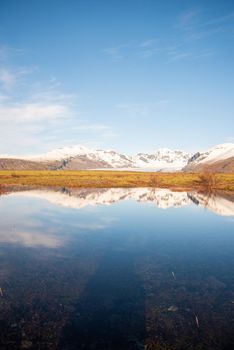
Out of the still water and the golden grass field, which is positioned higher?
the golden grass field

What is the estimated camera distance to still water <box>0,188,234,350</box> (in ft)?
39.1

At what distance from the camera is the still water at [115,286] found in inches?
470

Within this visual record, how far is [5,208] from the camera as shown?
45.5 m

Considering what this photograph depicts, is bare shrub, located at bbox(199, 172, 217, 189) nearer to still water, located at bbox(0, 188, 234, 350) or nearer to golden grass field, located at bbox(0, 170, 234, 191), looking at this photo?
golden grass field, located at bbox(0, 170, 234, 191)

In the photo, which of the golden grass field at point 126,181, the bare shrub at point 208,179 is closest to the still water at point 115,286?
the golden grass field at point 126,181

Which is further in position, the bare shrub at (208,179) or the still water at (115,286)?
the bare shrub at (208,179)

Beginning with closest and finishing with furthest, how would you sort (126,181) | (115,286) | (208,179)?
(115,286) < (208,179) < (126,181)

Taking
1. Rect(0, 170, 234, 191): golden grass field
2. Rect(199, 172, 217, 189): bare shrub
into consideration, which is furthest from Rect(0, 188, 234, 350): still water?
Rect(199, 172, 217, 189): bare shrub

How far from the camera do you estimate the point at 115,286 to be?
16484mm

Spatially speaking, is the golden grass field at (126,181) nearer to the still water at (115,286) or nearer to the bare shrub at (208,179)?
the bare shrub at (208,179)

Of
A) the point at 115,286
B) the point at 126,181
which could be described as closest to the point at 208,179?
the point at 126,181

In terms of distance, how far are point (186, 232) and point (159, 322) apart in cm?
1941

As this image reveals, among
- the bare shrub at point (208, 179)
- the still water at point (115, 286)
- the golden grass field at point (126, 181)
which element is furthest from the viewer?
the bare shrub at point (208, 179)

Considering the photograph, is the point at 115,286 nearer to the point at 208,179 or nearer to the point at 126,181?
the point at 208,179
